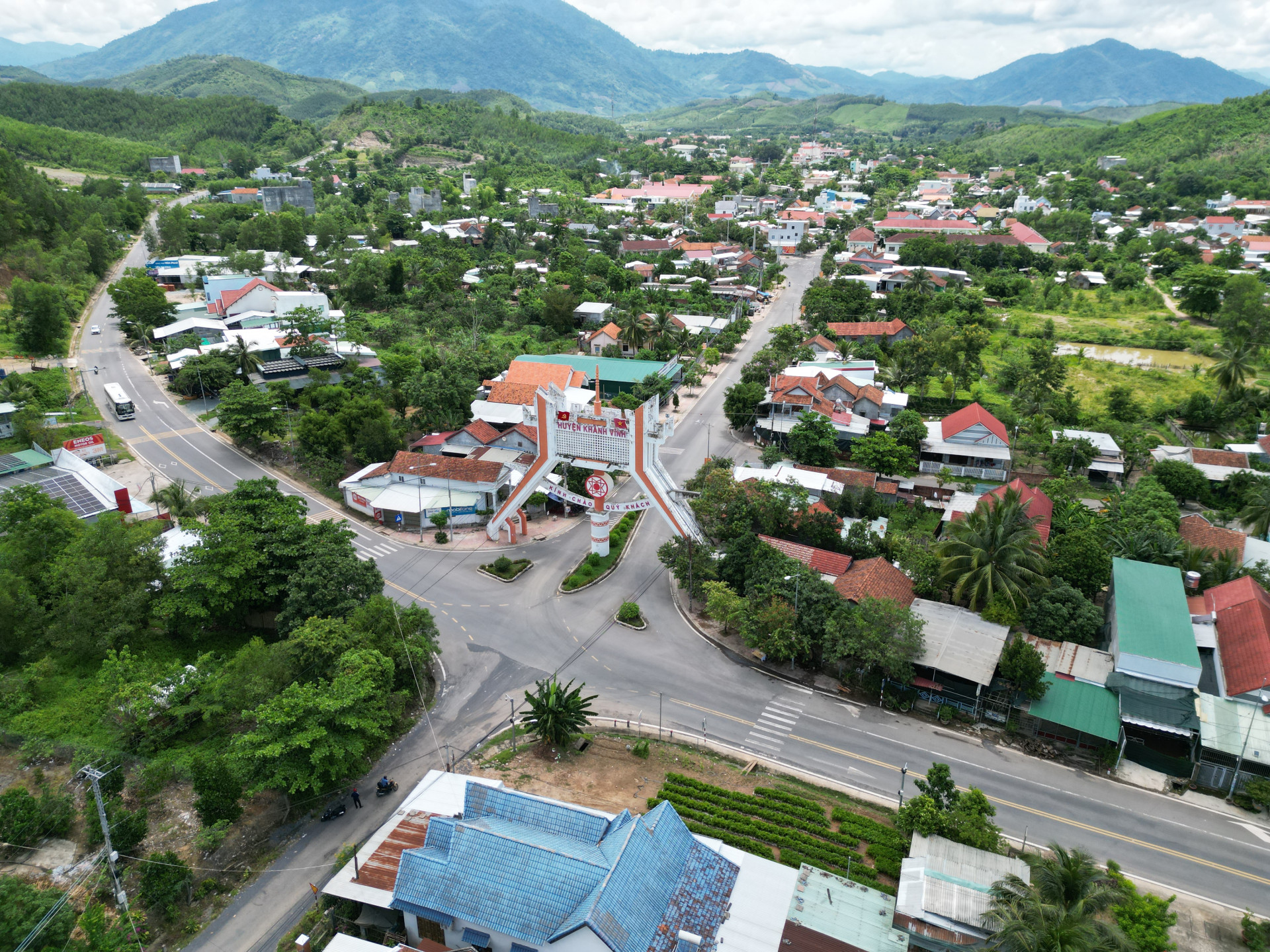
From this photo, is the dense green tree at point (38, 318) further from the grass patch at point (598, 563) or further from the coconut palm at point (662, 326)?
the grass patch at point (598, 563)

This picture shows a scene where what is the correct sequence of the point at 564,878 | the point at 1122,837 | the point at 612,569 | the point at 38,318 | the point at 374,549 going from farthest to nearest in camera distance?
the point at 38,318
the point at 374,549
the point at 612,569
the point at 1122,837
the point at 564,878

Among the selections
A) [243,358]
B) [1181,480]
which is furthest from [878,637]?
[243,358]

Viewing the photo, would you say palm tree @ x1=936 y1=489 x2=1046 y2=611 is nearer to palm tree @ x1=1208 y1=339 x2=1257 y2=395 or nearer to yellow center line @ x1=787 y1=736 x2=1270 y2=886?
yellow center line @ x1=787 y1=736 x2=1270 y2=886

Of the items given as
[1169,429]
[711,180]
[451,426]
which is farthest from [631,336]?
[711,180]

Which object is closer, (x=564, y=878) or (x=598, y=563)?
(x=564, y=878)

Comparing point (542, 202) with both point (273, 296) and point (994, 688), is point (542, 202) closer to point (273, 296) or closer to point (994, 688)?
point (273, 296)

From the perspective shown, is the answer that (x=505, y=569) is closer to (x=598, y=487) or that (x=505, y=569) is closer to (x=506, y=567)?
(x=506, y=567)
